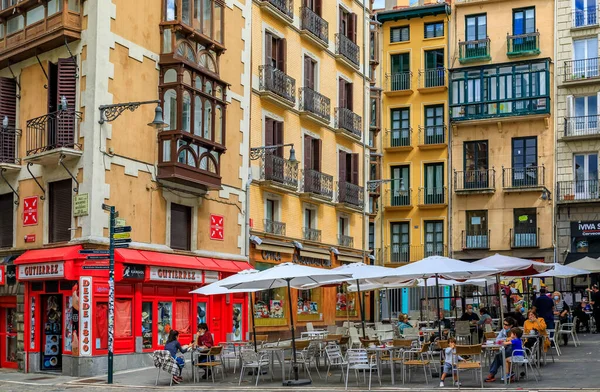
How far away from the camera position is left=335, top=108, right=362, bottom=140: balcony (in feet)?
131

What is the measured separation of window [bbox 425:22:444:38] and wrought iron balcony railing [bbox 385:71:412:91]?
8.68ft

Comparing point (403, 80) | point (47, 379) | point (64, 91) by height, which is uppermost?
point (403, 80)

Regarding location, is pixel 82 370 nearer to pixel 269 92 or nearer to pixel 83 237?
pixel 83 237

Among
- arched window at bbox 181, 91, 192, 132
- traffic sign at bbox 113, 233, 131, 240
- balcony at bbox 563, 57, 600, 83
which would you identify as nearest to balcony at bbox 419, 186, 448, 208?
balcony at bbox 563, 57, 600, 83

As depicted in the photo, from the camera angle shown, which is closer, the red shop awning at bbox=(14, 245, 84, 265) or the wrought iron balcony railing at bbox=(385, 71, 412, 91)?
the red shop awning at bbox=(14, 245, 84, 265)

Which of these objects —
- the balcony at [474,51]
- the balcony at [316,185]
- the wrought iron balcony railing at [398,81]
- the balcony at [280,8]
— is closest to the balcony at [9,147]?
the balcony at [280,8]

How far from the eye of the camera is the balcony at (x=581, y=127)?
4681cm

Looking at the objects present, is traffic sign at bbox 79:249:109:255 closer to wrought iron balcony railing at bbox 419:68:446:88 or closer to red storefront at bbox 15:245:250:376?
red storefront at bbox 15:245:250:376

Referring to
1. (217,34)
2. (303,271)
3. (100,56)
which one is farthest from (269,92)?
(303,271)

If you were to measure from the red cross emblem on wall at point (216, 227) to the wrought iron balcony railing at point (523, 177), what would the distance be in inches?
907

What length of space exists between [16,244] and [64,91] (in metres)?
5.37

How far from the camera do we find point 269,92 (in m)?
33.4

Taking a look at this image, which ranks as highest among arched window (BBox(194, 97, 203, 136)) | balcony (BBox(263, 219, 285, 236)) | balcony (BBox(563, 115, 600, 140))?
balcony (BBox(563, 115, 600, 140))

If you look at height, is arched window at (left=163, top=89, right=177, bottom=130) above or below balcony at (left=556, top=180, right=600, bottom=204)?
above
